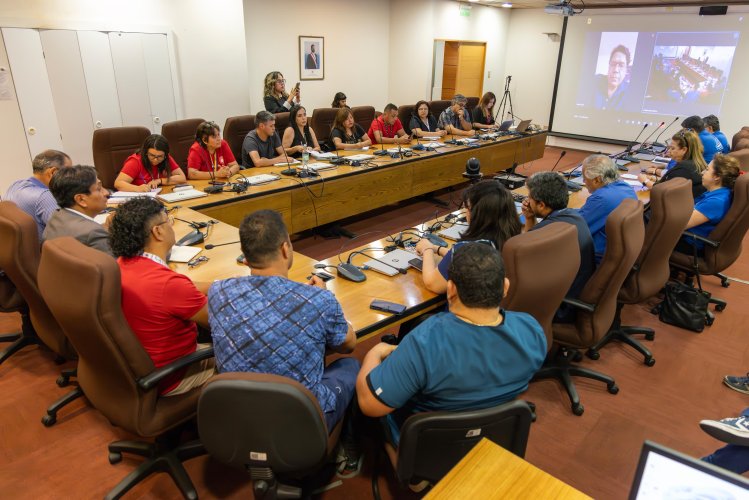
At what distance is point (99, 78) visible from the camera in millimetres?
4770

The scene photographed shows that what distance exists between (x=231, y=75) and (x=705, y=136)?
5.30 meters

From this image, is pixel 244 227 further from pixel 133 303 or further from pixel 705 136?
pixel 705 136

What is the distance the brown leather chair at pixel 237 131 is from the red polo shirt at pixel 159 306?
310 centimetres

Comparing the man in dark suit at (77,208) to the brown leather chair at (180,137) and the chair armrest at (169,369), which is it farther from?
the brown leather chair at (180,137)

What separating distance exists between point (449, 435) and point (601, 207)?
197 cm

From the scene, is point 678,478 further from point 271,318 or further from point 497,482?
point 271,318

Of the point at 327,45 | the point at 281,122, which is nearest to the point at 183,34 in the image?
the point at 281,122

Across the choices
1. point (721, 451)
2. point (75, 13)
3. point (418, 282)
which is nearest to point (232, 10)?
point (75, 13)

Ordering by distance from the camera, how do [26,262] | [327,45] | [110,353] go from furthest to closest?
[327,45] < [26,262] < [110,353]

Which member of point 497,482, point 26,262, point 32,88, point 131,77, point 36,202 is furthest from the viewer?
point 131,77

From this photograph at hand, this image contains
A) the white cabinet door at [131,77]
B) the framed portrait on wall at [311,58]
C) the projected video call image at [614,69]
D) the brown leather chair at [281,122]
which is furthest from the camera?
the projected video call image at [614,69]

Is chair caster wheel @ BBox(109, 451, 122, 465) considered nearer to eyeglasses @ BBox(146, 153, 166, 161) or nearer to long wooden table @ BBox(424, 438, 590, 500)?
long wooden table @ BBox(424, 438, 590, 500)

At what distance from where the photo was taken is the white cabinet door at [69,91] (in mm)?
4449

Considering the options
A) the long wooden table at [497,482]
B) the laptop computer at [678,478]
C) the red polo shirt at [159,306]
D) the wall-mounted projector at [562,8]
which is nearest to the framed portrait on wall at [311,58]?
the wall-mounted projector at [562,8]
